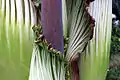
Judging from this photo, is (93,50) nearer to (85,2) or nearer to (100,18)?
(100,18)

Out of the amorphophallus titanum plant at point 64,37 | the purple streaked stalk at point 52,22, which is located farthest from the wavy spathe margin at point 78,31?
the purple streaked stalk at point 52,22

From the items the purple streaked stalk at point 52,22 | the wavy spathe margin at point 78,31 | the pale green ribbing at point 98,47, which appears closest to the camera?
the purple streaked stalk at point 52,22

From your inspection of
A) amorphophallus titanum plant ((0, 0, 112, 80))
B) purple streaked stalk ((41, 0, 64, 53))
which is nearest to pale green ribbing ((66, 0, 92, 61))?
amorphophallus titanum plant ((0, 0, 112, 80))

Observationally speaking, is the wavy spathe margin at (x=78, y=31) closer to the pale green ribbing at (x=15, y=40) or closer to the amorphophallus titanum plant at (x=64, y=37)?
the amorphophallus titanum plant at (x=64, y=37)

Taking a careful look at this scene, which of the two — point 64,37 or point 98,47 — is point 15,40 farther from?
point 98,47


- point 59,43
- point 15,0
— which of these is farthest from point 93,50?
point 15,0

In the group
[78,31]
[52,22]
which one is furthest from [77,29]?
[52,22]

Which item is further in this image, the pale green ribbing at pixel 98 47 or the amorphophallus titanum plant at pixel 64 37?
the pale green ribbing at pixel 98 47

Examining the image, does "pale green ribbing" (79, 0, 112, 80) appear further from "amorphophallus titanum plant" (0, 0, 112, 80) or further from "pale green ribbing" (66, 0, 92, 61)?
"pale green ribbing" (66, 0, 92, 61)

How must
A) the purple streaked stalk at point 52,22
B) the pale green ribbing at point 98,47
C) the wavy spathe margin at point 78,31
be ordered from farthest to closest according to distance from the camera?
1. the pale green ribbing at point 98,47
2. the wavy spathe margin at point 78,31
3. the purple streaked stalk at point 52,22
